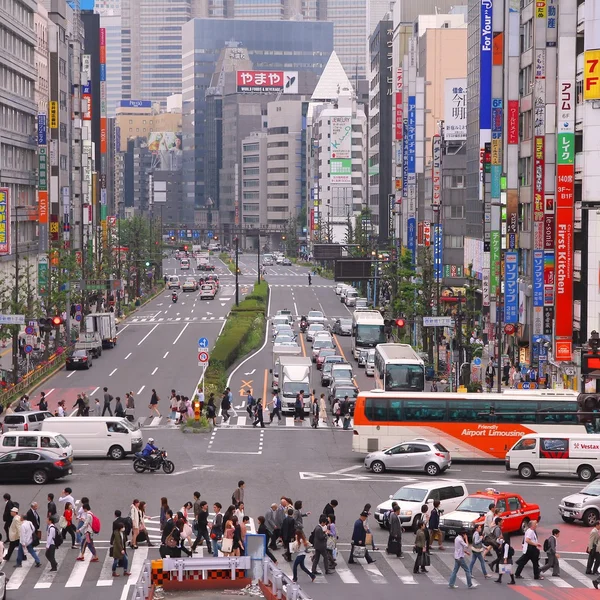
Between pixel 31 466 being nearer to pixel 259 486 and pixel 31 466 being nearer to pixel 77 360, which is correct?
pixel 259 486

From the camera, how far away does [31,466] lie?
42.8 metres

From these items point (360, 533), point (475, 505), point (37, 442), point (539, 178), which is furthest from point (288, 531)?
point (539, 178)

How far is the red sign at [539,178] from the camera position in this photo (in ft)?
219

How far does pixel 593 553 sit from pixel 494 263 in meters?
47.2

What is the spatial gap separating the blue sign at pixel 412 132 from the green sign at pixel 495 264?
4725 centimetres

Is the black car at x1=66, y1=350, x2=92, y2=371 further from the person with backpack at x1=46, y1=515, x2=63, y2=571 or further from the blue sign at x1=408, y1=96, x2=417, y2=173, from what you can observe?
the blue sign at x1=408, y1=96, x2=417, y2=173

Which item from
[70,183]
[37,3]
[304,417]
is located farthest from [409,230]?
[304,417]

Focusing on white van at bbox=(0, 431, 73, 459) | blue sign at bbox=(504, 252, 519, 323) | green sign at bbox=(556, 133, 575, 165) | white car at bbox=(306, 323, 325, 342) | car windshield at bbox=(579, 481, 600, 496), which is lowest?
white car at bbox=(306, 323, 325, 342)

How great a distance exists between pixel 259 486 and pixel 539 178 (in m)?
30.8

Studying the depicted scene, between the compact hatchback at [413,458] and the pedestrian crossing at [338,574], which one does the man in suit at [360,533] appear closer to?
the pedestrian crossing at [338,574]

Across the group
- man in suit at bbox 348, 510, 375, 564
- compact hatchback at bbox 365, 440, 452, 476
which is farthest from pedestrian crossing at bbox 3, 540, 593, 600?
compact hatchback at bbox 365, 440, 452, 476

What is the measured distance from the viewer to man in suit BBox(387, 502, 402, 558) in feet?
109

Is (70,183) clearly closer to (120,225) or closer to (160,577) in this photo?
(120,225)

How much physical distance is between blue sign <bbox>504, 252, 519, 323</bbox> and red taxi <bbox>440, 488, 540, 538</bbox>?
123ft
